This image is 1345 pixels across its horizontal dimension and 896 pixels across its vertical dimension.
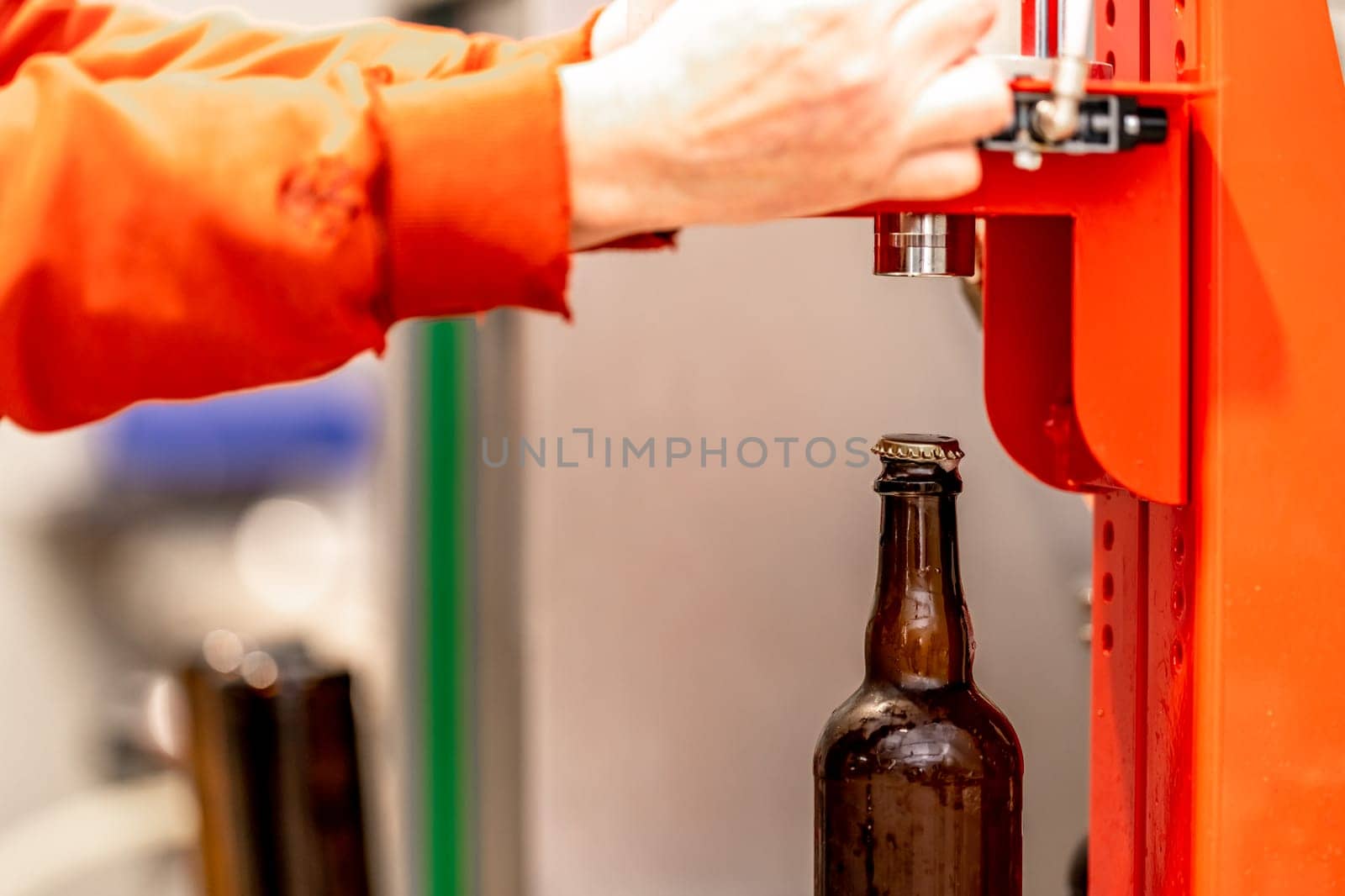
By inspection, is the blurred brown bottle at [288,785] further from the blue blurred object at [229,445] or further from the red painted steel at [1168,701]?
the red painted steel at [1168,701]

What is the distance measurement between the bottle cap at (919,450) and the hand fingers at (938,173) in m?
0.17

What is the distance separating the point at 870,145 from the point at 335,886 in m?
0.45

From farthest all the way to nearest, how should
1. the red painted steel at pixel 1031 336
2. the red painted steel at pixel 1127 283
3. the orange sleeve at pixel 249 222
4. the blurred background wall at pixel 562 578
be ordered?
the blurred background wall at pixel 562 578
the red painted steel at pixel 1031 336
the red painted steel at pixel 1127 283
the orange sleeve at pixel 249 222

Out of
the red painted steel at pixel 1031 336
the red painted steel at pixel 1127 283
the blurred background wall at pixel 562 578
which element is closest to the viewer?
the red painted steel at pixel 1127 283

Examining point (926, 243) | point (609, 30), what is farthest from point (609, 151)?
point (609, 30)

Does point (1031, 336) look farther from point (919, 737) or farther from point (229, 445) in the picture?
point (229, 445)

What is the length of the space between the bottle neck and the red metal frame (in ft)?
0.42

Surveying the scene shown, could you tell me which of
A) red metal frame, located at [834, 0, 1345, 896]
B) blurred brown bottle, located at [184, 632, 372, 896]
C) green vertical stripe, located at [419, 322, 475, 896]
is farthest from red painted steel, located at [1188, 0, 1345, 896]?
green vertical stripe, located at [419, 322, 475, 896]

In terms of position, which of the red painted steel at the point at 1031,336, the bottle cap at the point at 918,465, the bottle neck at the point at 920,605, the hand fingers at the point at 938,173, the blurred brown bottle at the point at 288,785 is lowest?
the blurred brown bottle at the point at 288,785

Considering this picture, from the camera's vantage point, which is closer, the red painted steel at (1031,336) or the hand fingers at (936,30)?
the hand fingers at (936,30)

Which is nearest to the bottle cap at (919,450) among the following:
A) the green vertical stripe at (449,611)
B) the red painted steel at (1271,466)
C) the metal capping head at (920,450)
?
the metal capping head at (920,450)

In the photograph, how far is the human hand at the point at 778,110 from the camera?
1.71ft

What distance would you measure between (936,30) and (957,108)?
0.03m

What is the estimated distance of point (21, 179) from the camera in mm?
494
